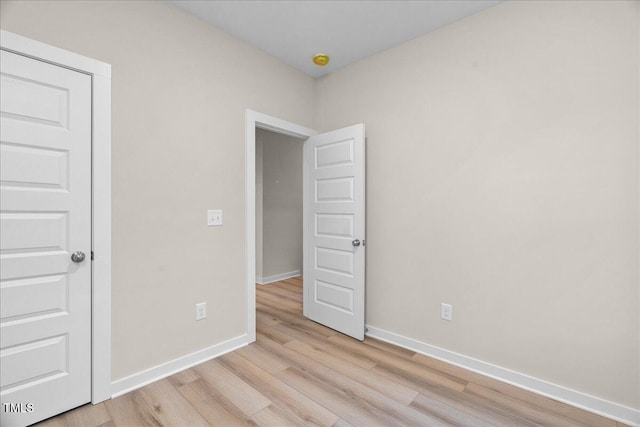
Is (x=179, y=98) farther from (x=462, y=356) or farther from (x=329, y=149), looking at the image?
(x=462, y=356)

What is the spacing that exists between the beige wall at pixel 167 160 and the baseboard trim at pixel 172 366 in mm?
41

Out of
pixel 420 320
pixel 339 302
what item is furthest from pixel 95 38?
pixel 420 320

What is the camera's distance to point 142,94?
78.8 inches

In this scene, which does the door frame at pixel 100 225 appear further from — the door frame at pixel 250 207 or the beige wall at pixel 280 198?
the beige wall at pixel 280 198

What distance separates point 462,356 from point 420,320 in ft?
1.27

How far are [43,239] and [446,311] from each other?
2.68 m

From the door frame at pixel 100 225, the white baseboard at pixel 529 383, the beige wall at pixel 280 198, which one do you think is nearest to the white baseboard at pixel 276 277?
the beige wall at pixel 280 198

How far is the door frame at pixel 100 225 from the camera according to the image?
5.86ft

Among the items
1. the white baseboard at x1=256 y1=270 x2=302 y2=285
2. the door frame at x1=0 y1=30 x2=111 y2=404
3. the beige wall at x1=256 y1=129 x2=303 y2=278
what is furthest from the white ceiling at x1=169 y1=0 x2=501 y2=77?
the white baseboard at x1=256 y1=270 x2=302 y2=285

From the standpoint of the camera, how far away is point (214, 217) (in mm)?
2391

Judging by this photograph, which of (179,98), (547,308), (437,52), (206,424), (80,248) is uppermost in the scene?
(437,52)

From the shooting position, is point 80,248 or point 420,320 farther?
point 420,320

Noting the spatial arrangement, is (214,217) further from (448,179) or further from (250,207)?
(448,179)

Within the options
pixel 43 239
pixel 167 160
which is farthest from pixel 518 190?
pixel 43 239
